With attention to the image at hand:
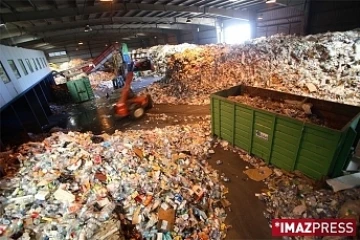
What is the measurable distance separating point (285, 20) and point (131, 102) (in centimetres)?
1252

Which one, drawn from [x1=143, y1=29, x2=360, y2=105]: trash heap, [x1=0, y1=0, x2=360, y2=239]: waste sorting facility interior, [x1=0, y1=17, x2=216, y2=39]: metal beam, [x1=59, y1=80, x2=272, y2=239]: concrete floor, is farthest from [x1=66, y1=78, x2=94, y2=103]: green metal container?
[x1=143, y1=29, x2=360, y2=105]: trash heap

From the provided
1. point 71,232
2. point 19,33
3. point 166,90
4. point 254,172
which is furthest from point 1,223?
point 19,33

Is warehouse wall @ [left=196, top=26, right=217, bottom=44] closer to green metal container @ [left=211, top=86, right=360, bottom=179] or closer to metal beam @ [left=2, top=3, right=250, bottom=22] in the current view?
metal beam @ [left=2, top=3, right=250, bottom=22]

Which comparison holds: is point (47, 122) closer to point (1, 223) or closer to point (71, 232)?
point (1, 223)

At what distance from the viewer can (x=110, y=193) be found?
423 centimetres

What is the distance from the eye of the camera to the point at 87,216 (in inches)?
138

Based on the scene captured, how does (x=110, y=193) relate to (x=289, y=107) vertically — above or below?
below

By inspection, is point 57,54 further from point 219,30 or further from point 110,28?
point 219,30

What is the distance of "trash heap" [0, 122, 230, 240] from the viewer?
3484 mm

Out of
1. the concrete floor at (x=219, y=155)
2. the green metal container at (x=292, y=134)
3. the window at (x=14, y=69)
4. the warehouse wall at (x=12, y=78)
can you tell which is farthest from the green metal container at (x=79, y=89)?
the green metal container at (x=292, y=134)

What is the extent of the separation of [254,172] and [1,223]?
565cm

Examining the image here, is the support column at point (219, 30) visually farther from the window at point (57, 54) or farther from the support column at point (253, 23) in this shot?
the window at point (57, 54)

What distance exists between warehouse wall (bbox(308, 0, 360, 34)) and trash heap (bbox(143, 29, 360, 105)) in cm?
305

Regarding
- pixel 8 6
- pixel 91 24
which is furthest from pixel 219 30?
pixel 8 6
